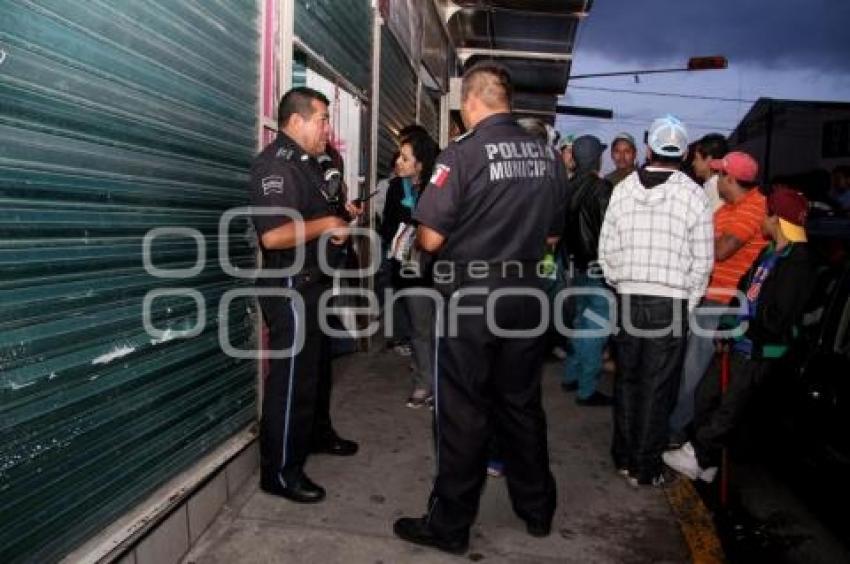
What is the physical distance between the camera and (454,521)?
3188 millimetres

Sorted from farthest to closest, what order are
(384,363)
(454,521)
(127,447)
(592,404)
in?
(384,363) < (592,404) < (454,521) < (127,447)

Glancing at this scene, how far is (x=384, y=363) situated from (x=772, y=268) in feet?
12.0

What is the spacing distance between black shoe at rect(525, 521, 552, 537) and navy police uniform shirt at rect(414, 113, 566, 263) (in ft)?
4.28

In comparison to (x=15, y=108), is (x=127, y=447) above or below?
below

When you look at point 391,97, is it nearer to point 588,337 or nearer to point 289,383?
point 588,337

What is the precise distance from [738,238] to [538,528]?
86.4 inches

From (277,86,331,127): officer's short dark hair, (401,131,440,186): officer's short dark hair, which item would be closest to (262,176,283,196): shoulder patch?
(277,86,331,127): officer's short dark hair

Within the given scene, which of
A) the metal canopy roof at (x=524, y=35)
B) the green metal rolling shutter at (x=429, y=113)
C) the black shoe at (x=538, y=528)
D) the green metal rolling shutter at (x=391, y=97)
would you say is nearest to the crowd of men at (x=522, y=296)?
the black shoe at (x=538, y=528)

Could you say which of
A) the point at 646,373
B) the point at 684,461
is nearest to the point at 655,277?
the point at 646,373

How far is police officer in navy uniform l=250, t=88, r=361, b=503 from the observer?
10.8ft

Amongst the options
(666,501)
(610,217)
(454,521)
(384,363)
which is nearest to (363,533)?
(454,521)

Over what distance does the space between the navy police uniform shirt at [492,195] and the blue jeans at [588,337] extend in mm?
2413

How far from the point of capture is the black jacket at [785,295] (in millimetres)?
3840

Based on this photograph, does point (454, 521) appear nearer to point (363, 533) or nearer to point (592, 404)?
point (363, 533)
